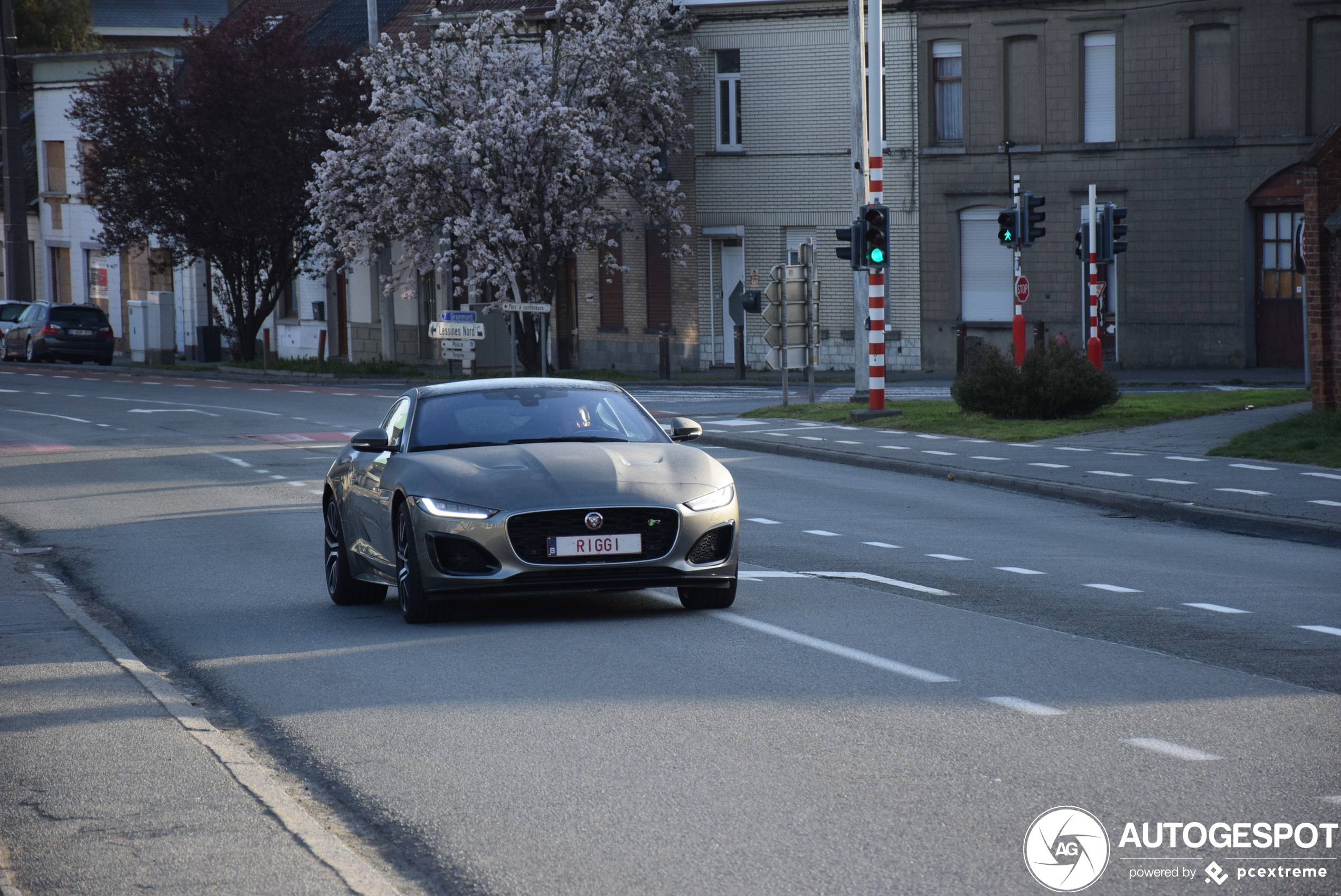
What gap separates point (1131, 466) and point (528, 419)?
9.75 m

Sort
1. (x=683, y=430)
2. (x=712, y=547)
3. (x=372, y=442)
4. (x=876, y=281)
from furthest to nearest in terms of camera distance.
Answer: (x=876, y=281) < (x=683, y=430) < (x=372, y=442) < (x=712, y=547)

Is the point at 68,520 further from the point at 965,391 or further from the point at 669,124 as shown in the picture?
the point at 669,124

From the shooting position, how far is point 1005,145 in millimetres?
39812

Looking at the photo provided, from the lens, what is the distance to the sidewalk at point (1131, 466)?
15.2 m

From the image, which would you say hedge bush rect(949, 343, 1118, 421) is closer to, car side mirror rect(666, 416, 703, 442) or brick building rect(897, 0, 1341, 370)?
car side mirror rect(666, 416, 703, 442)

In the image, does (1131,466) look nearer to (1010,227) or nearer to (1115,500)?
(1115,500)

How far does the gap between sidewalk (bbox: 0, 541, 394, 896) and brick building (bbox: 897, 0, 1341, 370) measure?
33197 mm

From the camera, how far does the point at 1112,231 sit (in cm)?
3047

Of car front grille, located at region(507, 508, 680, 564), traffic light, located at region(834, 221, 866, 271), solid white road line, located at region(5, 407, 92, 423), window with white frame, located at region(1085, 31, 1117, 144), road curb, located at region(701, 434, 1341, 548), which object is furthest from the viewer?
window with white frame, located at region(1085, 31, 1117, 144)

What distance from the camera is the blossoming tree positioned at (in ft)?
129

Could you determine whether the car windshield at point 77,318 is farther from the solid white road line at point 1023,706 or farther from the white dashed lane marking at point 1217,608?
the solid white road line at point 1023,706

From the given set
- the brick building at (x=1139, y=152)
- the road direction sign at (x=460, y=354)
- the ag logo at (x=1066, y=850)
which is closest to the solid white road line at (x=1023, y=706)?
the ag logo at (x=1066, y=850)

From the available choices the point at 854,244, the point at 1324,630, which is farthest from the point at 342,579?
the point at 854,244

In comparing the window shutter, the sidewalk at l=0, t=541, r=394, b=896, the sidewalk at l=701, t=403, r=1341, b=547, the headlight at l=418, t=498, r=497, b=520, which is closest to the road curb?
the sidewalk at l=701, t=403, r=1341, b=547
